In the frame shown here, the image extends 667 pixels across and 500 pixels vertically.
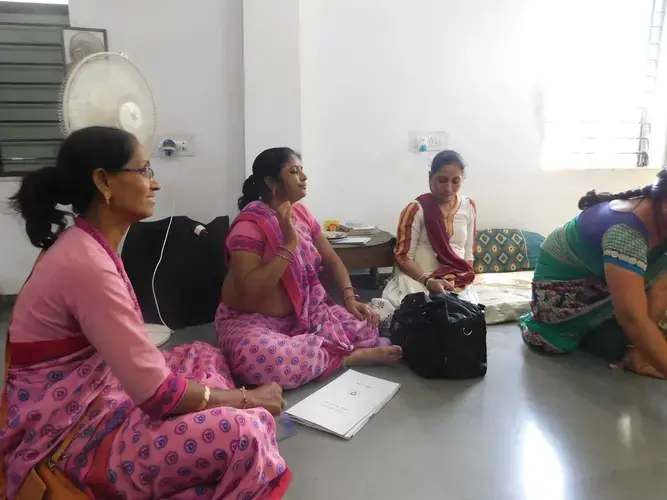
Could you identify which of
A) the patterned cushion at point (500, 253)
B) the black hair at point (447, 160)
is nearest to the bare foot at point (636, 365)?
the black hair at point (447, 160)

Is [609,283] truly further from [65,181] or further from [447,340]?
[65,181]

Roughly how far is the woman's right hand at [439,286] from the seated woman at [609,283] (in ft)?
1.28

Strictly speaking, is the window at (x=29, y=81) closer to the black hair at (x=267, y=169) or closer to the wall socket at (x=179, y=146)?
the wall socket at (x=179, y=146)

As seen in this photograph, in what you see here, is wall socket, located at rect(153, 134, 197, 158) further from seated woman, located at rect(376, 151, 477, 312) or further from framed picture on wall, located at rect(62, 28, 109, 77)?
seated woman, located at rect(376, 151, 477, 312)

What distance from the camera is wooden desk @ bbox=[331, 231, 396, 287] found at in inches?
102

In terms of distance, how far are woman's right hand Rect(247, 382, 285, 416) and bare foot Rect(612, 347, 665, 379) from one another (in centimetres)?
144

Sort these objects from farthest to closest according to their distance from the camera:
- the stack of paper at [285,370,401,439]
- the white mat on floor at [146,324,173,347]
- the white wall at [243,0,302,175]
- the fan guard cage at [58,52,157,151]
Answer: the white wall at [243,0,302,175], the white mat on floor at [146,324,173,347], the fan guard cage at [58,52,157,151], the stack of paper at [285,370,401,439]

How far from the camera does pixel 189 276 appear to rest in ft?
8.27

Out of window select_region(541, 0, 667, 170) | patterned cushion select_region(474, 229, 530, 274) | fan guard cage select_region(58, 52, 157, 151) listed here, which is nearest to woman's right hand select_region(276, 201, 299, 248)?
fan guard cage select_region(58, 52, 157, 151)

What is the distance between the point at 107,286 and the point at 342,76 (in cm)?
242

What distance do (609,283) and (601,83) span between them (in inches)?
97.8

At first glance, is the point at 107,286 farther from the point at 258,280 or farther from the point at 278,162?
the point at 278,162

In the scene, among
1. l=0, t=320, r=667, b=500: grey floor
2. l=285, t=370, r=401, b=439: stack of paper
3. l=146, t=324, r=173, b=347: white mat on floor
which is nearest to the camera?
l=0, t=320, r=667, b=500: grey floor

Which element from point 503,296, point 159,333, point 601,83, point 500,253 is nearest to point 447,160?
point 503,296
